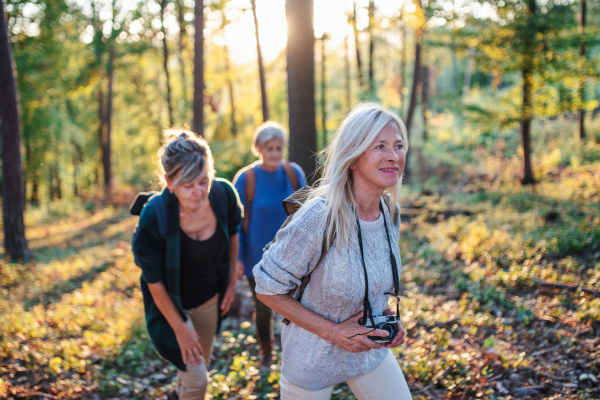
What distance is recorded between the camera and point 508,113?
41.1 ft

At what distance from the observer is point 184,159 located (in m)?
2.65

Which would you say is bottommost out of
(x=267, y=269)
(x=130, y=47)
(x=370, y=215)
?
(x=267, y=269)

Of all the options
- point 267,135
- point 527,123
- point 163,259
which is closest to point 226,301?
point 163,259

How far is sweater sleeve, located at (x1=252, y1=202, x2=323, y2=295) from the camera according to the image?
6.11ft

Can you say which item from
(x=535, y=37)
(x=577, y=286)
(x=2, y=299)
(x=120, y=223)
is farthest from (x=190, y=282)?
(x=120, y=223)

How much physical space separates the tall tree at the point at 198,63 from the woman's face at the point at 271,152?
235 inches

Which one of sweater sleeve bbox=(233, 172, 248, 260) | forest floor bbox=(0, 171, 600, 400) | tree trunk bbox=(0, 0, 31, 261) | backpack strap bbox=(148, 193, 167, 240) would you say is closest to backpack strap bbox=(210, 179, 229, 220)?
backpack strap bbox=(148, 193, 167, 240)

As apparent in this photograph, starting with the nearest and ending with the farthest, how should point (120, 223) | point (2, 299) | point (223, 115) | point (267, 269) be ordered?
point (267, 269), point (2, 299), point (120, 223), point (223, 115)

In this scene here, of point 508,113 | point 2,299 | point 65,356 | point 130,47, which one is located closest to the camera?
point 65,356

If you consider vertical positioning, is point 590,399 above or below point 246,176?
below

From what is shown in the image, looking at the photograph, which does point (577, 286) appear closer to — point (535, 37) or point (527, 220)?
point (527, 220)

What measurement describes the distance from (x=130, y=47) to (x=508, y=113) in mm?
16133

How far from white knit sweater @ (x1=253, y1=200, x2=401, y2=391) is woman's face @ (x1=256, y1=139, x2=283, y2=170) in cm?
226

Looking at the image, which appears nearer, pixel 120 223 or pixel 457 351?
pixel 457 351
